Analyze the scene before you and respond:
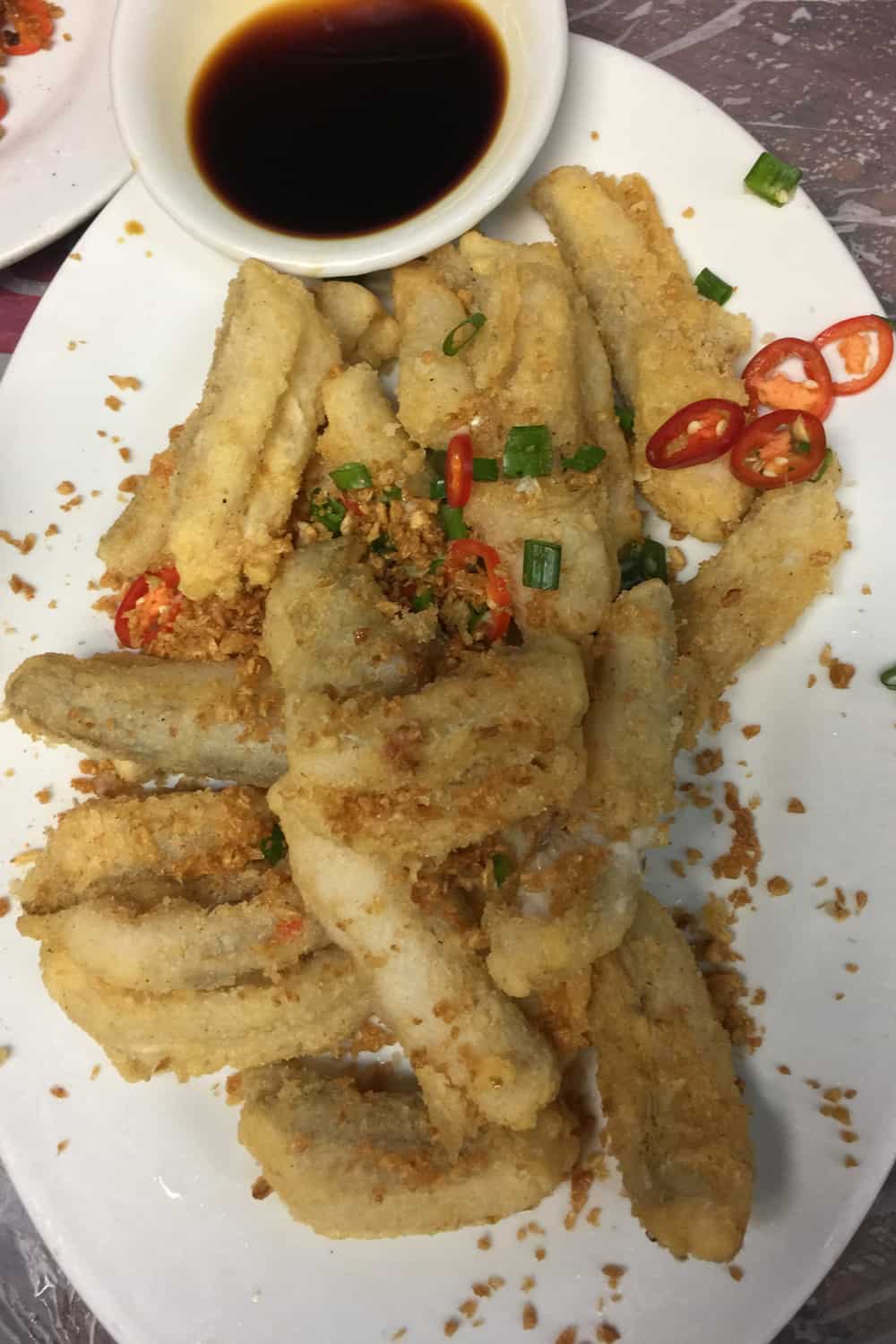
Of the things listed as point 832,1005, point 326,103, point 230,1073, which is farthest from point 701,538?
point 230,1073

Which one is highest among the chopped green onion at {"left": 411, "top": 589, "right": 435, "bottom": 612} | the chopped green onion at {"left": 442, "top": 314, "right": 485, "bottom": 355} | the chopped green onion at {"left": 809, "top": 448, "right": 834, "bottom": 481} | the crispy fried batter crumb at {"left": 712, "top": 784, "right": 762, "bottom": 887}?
the chopped green onion at {"left": 442, "top": 314, "right": 485, "bottom": 355}

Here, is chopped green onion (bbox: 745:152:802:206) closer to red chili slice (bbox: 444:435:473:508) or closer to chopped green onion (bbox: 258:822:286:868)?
red chili slice (bbox: 444:435:473:508)

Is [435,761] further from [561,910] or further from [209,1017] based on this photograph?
[209,1017]

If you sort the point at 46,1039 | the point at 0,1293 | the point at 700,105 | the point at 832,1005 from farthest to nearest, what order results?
the point at 0,1293
the point at 700,105
the point at 46,1039
the point at 832,1005

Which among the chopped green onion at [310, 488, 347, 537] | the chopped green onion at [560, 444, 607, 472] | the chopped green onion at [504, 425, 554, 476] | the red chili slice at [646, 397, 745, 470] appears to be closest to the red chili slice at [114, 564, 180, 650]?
the chopped green onion at [310, 488, 347, 537]

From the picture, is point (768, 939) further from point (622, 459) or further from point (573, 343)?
point (573, 343)

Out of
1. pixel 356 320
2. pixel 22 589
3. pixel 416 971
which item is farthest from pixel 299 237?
pixel 416 971
